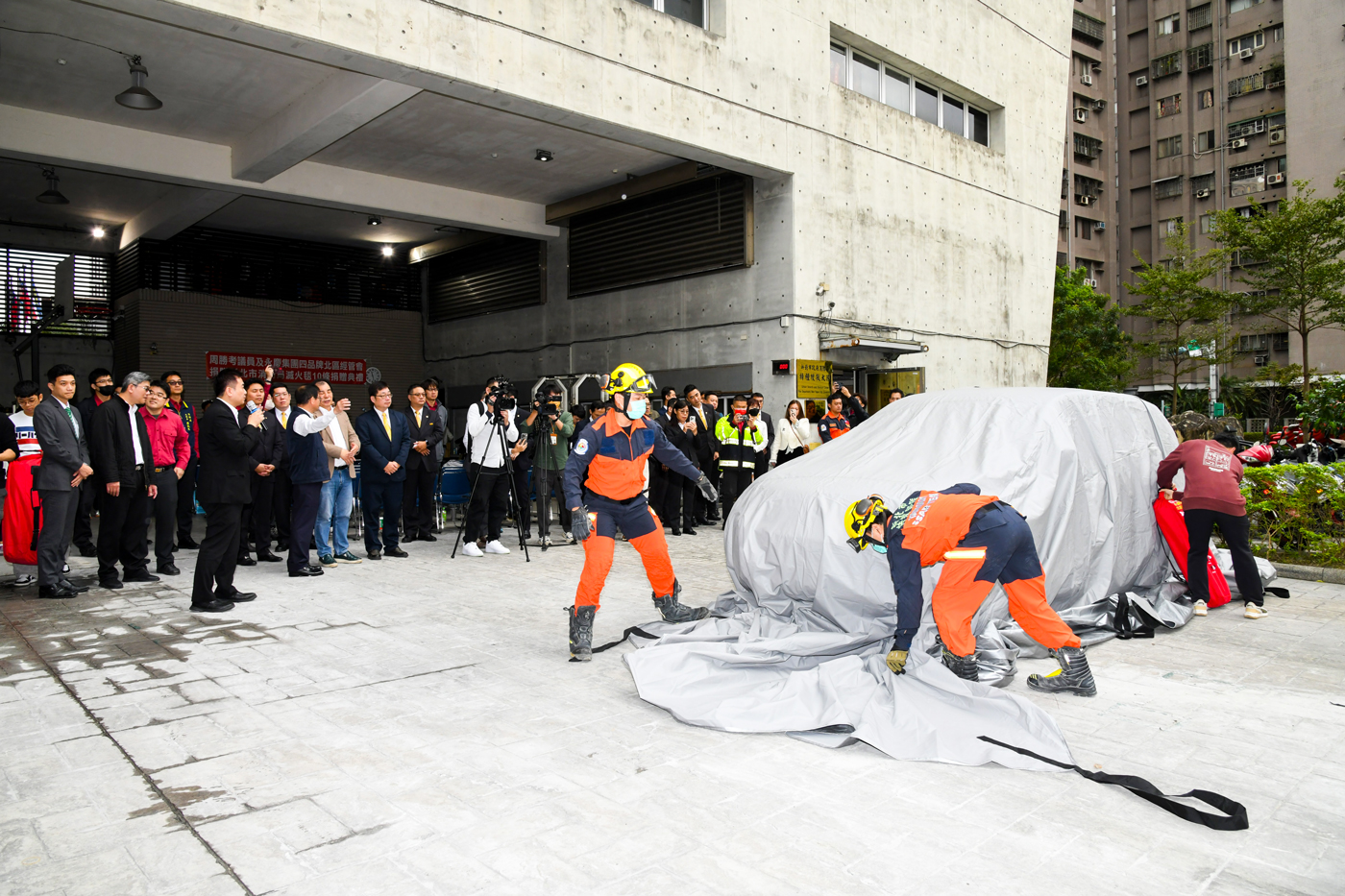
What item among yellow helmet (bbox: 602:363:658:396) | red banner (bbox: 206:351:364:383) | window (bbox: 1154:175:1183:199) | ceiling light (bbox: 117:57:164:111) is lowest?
yellow helmet (bbox: 602:363:658:396)

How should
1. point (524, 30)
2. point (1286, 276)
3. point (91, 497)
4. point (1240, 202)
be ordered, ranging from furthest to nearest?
point (1240, 202)
point (1286, 276)
point (524, 30)
point (91, 497)

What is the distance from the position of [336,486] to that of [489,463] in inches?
61.4

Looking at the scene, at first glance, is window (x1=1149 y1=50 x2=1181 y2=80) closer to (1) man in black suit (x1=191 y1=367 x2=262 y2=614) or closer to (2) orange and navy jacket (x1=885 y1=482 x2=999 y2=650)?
(2) orange and navy jacket (x1=885 y1=482 x2=999 y2=650)

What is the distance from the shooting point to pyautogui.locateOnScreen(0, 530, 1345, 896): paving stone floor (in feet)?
9.02

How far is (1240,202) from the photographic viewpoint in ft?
135

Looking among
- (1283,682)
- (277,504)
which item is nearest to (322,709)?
(1283,682)

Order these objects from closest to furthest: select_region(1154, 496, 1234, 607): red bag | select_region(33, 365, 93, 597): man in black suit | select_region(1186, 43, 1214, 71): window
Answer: select_region(1154, 496, 1234, 607): red bag < select_region(33, 365, 93, 597): man in black suit < select_region(1186, 43, 1214, 71): window

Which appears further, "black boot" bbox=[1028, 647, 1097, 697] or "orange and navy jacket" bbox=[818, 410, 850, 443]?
"orange and navy jacket" bbox=[818, 410, 850, 443]

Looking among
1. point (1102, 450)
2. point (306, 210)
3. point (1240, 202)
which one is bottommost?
point (1102, 450)

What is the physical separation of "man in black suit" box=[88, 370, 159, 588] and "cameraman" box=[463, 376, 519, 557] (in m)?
3.04

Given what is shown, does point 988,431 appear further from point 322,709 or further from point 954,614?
point 322,709

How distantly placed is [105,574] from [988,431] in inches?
284

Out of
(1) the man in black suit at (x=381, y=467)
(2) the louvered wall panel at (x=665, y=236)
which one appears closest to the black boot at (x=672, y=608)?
(1) the man in black suit at (x=381, y=467)

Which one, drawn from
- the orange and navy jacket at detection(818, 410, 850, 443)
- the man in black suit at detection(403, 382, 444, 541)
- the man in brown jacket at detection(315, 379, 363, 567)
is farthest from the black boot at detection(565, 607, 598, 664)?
the orange and navy jacket at detection(818, 410, 850, 443)
